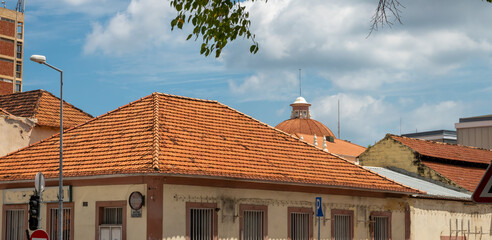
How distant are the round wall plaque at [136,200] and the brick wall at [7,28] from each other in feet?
239

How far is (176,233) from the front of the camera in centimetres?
2502

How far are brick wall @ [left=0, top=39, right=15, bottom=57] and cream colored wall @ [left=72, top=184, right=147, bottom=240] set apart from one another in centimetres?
6910

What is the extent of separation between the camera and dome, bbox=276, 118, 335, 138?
97431 millimetres

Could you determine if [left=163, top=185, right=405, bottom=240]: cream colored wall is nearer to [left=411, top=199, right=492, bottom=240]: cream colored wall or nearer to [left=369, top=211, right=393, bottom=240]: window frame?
[left=369, top=211, right=393, bottom=240]: window frame

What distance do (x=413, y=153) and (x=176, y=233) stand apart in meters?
20.8

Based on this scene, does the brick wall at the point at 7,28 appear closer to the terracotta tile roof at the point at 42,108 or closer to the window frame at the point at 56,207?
the terracotta tile roof at the point at 42,108

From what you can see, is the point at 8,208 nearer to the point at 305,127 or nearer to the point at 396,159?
the point at 396,159

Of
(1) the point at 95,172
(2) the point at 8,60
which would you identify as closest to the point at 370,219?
(1) the point at 95,172

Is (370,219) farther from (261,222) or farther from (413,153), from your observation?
(413,153)

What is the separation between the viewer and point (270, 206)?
28344mm

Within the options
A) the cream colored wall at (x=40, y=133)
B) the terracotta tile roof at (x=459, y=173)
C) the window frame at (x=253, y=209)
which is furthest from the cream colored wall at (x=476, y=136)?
the window frame at (x=253, y=209)

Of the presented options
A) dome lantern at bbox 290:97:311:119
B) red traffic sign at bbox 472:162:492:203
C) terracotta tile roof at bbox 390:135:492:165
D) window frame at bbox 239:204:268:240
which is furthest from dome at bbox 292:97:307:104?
red traffic sign at bbox 472:162:492:203

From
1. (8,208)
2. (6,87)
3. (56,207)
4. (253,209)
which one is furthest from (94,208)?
(6,87)

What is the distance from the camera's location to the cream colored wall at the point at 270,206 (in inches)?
987
